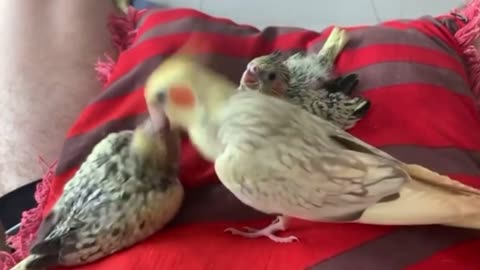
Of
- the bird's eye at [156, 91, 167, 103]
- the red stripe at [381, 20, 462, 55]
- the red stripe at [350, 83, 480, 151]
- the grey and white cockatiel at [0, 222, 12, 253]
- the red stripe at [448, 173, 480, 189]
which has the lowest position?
the grey and white cockatiel at [0, 222, 12, 253]

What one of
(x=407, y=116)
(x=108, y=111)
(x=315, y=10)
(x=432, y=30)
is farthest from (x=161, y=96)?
(x=315, y=10)

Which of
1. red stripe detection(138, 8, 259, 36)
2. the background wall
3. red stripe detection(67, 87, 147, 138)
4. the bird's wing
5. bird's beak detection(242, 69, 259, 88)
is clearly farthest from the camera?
the background wall

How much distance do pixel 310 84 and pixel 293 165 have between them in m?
0.23

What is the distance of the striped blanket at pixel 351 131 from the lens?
2.51 feet

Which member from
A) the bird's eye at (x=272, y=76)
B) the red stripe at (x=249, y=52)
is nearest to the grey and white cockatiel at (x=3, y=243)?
the red stripe at (x=249, y=52)

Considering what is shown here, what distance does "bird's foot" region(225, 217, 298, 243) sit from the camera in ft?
2.56

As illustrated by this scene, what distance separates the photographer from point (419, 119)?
0.93 metres

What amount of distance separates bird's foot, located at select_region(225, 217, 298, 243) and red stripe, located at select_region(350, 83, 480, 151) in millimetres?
173

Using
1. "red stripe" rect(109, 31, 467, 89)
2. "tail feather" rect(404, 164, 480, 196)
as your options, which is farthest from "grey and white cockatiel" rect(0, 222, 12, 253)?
"tail feather" rect(404, 164, 480, 196)

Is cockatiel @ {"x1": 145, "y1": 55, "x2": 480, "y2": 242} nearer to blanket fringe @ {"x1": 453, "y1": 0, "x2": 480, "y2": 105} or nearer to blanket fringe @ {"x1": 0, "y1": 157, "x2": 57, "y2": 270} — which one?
blanket fringe @ {"x1": 0, "y1": 157, "x2": 57, "y2": 270}

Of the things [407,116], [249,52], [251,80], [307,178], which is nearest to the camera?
[307,178]

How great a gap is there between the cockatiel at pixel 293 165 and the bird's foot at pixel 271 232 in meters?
0.05

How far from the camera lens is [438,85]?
38.6 inches

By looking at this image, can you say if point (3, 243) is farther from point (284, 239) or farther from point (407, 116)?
point (407, 116)
